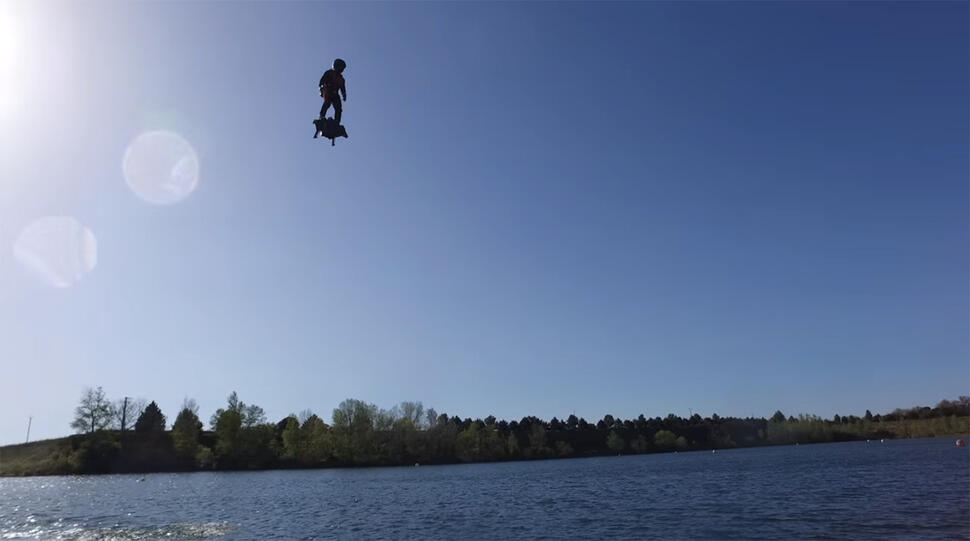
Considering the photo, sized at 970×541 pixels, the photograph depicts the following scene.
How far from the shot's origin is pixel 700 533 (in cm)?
3238

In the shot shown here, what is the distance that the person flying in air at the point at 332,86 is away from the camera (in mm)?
12359

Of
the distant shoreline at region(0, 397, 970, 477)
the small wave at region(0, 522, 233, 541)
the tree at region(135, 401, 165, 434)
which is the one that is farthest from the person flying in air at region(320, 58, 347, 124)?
the tree at region(135, 401, 165, 434)

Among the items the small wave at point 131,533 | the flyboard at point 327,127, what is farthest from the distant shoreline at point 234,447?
the flyboard at point 327,127

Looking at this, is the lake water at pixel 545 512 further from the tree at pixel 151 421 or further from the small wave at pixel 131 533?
the tree at pixel 151 421

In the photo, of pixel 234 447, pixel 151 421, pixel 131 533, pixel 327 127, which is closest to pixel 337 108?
pixel 327 127

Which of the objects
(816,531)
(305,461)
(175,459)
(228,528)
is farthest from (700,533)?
(175,459)

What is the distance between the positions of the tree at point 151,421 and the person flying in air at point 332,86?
159 metres

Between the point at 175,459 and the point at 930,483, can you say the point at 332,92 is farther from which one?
the point at 175,459

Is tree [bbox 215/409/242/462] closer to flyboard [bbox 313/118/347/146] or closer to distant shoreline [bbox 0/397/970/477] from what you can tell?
distant shoreline [bbox 0/397/970/477]

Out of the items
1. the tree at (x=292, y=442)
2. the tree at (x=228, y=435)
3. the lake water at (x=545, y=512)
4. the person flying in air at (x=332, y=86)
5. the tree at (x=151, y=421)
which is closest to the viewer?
the person flying in air at (x=332, y=86)

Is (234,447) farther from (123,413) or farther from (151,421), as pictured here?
(123,413)

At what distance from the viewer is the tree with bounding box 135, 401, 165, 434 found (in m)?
146

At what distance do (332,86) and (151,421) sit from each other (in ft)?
535

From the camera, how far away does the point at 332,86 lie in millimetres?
Answer: 12484
